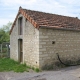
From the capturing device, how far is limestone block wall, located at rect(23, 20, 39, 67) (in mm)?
10945


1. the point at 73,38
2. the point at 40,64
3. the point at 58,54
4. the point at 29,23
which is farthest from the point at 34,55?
the point at 73,38

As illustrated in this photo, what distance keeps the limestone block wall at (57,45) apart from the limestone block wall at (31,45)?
16.4 inches

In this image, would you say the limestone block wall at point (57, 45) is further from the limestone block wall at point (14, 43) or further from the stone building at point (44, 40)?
the limestone block wall at point (14, 43)

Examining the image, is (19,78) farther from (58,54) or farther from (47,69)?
(58,54)

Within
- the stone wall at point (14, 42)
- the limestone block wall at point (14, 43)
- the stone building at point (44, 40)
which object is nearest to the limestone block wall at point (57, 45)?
the stone building at point (44, 40)

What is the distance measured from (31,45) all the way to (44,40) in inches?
54.8

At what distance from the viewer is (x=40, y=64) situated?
10594mm

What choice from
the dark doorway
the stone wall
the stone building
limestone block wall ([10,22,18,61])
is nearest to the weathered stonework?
the stone building

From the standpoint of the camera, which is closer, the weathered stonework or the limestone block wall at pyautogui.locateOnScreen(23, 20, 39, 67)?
the weathered stonework

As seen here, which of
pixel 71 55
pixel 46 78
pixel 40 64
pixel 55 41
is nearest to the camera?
pixel 46 78

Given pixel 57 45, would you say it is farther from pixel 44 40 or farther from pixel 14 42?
pixel 14 42

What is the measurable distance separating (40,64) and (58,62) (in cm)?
169

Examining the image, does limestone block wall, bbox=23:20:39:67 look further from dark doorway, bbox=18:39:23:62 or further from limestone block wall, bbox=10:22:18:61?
limestone block wall, bbox=10:22:18:61

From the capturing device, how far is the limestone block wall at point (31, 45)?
10.9m
